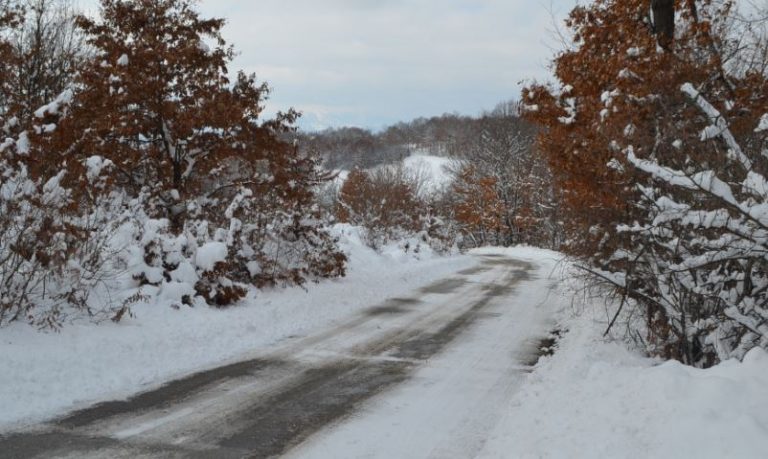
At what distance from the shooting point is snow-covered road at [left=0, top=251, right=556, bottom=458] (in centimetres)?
514

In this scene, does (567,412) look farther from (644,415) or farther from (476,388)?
(476,388)

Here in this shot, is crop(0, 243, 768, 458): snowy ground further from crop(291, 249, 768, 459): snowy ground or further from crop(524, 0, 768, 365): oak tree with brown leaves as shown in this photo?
crop(524, 0, 768, 365): oak tree with brown leaves

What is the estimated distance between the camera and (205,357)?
26.7 feet

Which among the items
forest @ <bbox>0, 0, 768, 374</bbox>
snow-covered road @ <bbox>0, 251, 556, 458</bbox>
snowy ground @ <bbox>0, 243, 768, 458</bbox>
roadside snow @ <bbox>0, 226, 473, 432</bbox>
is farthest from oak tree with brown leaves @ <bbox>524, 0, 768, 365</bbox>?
roadside snow @ <bbox>0, 226, 473, 432</bbox>

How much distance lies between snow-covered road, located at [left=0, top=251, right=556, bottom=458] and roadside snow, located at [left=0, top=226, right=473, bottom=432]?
352 mm

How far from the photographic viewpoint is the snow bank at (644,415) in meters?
3.88

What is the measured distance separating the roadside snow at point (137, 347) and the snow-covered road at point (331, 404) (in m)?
0.35

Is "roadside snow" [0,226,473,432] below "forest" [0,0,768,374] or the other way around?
below

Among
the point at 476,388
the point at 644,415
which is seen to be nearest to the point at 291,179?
the point at 476,388

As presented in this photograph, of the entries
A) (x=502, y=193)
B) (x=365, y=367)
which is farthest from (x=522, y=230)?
(x=365, y=367)

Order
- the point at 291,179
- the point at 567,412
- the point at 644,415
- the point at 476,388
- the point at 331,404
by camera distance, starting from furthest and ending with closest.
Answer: the point at 291,179 < the point at 476,388 < the point at 331,404 < the point at 567,412 < the point at 644,415

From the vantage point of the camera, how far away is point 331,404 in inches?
251

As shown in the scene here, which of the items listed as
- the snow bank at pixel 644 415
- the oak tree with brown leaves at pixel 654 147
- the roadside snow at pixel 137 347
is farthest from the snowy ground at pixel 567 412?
the roadside snow at pixel 137 347

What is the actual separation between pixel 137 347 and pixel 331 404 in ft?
10.3
